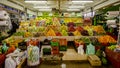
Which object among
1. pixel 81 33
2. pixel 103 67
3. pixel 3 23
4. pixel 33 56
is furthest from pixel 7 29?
pixel 103 67

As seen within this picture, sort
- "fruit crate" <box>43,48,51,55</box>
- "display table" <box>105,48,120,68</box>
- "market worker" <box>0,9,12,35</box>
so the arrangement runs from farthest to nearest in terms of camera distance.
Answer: "market worker" <box>0,9,12,35</box> → "fruit crate" <box>43,48,51,55</box> → "display table" <box>105,48,120,68</box>

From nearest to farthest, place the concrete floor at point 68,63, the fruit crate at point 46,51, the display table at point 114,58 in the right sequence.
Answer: the display table at point 114,58
the concrete floor at point 68,63
the fruit crate at point 46,51

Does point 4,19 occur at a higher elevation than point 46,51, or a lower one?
higher

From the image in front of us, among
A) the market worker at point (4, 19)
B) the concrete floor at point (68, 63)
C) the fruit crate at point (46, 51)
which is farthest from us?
the market worker at point (4, 19)

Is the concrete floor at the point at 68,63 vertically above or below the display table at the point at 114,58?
below

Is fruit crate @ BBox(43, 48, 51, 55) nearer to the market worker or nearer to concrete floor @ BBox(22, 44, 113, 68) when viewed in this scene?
concrete floor @ BBox(22, 44, 113, 68)

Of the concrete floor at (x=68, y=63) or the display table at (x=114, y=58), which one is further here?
the concrete floor at (x=68, y=63)

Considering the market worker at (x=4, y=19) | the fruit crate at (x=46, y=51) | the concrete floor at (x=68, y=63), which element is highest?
the market worker at (x=4, y=19)

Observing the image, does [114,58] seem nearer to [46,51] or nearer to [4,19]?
[46,51]

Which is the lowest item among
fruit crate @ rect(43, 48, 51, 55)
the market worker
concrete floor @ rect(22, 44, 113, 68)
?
concrete floor @ rect(22, 44, 113, 68)

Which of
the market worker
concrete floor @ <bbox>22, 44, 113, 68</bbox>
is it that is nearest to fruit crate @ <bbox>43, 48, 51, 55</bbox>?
concrete floor @ <bbox>22, 44, 113, 68</bbox>

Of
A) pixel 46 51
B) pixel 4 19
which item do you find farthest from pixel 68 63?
pixel 4 19

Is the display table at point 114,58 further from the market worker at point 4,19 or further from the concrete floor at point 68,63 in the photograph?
the market worker at point 4,19

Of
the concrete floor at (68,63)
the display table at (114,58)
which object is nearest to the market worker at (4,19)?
the concrete floor at (68,63)
